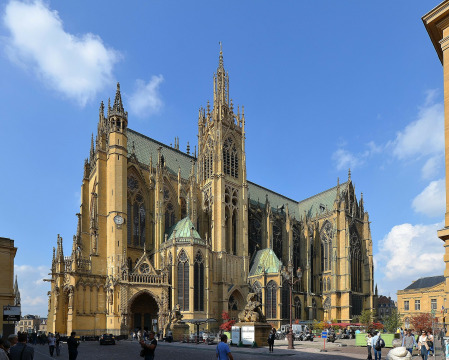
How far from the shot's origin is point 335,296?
71.2 m

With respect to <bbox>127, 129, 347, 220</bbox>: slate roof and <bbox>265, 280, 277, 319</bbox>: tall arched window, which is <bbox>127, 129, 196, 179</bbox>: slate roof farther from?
<bbox>265, 280, 277, 319</bbox>: tall arched window

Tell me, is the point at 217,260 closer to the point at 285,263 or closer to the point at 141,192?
the point at 141,192

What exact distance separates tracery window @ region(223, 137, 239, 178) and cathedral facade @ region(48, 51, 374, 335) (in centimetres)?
18

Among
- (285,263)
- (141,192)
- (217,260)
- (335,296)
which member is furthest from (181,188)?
(335,296)

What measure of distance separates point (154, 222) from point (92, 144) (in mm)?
13200

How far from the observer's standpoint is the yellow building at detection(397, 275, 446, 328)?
7269 cm

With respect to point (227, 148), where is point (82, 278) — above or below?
below

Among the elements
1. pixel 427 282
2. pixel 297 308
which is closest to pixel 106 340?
pixel 297 308

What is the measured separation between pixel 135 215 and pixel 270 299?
1965 cm

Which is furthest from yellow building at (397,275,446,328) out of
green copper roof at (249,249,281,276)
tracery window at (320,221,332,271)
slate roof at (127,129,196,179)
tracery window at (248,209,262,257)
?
slate roof at (127,129,196,179)

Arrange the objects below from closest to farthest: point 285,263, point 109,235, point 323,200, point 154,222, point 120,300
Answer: point 120,300 < point 109,235 < point 154,222 < point 285,263 < point 323,200

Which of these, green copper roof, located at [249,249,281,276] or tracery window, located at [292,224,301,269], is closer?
green copper roof, located at [249,249,281,276]

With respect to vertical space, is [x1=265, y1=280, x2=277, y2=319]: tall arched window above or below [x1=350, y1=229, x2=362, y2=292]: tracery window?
below

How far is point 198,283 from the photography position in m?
52.1
